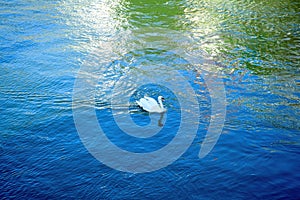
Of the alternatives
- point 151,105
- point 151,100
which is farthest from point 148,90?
point 151,105

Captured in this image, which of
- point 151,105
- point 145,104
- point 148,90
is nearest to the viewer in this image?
point 151,105

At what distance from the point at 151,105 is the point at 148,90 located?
162cm

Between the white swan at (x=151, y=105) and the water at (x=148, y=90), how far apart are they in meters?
0.23

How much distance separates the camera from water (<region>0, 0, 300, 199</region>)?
8.88m

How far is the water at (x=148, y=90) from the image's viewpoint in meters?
8.88

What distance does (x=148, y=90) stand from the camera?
41.3ft

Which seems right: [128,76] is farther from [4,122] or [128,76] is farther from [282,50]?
[282,50]

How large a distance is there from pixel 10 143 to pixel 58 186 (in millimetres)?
2350

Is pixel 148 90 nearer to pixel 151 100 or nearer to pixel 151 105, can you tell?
pixel 151 100

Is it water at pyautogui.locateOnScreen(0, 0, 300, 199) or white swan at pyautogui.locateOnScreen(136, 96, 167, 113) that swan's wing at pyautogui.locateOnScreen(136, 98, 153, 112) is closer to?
white swan at pyautogui.locateOnScreen(136, 96, 167, 113)

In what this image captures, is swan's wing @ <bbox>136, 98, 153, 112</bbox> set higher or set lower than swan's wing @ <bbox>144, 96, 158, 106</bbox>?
lower

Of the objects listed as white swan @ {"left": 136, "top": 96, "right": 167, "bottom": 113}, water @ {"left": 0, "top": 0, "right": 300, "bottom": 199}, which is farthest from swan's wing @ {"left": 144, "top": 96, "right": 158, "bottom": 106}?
water @ {"left": 0, "top": 0, "right": 300, "bottom": 199}

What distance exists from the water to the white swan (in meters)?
0.23

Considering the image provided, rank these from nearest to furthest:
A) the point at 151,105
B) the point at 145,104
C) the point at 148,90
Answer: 1. the point at 151,105
2. the point at 145,104
3. the point at 148,90
